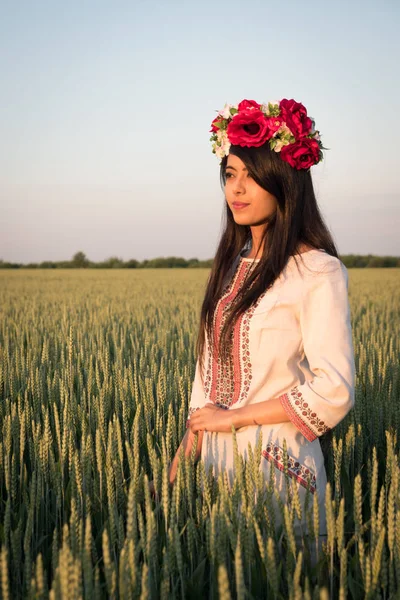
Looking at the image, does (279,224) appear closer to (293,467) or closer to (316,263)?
(316,263)

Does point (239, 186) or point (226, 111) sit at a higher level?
point (226, 111)

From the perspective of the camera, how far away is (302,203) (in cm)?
176

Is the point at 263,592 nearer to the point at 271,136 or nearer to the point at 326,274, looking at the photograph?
the point at 326,274

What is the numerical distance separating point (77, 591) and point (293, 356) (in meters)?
0.94

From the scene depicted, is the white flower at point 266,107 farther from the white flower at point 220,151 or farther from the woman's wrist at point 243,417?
the woman's wrist at point 243,417

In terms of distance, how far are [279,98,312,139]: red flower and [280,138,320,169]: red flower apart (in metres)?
0.03

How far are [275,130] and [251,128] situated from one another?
9 cm

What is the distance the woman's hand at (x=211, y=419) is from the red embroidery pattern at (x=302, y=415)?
0.17m

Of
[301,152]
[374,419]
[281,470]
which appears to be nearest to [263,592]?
[281,470]

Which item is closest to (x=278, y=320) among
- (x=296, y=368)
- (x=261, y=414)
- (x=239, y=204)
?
(x=296, y=368)

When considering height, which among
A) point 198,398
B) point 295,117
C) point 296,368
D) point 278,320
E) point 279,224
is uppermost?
point 295,117

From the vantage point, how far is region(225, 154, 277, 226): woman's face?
1751mm

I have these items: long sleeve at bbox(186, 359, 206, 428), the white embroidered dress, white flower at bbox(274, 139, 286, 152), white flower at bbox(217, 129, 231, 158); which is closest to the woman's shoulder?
the white embroidered dress

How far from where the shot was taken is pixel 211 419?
1.73 meters
